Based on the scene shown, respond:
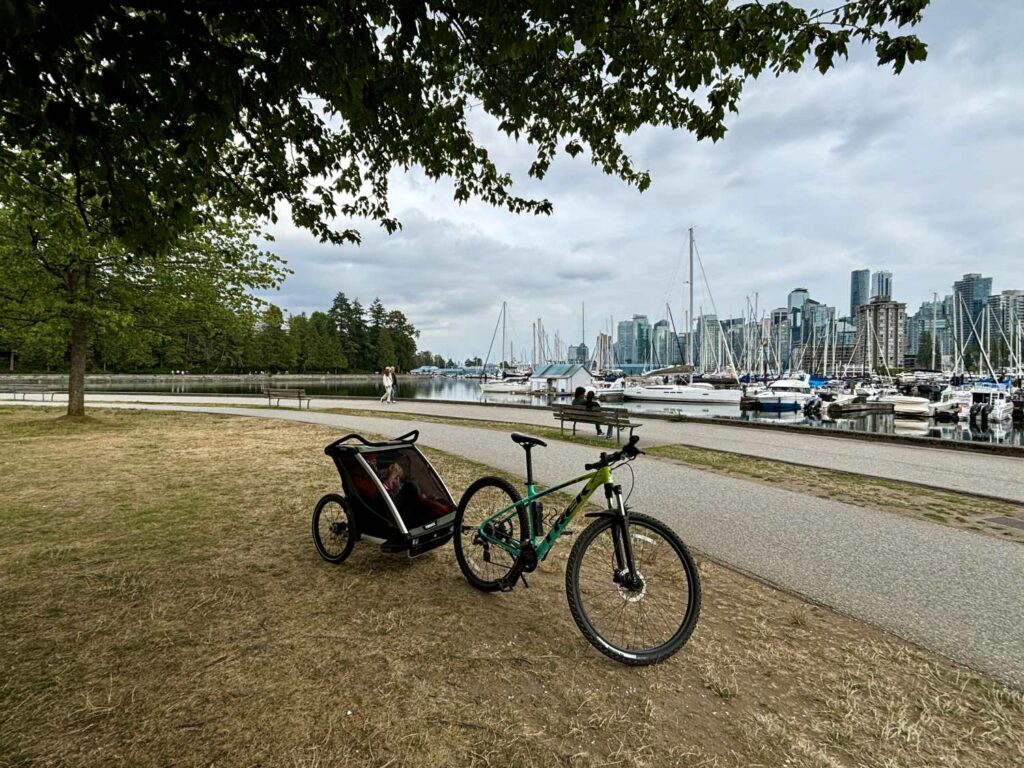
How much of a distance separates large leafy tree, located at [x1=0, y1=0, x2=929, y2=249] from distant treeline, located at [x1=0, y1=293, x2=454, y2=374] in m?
9.29

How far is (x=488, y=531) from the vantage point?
11.7ft

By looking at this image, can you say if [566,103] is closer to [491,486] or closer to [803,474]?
[491,486]

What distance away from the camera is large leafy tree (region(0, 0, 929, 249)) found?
2811mm

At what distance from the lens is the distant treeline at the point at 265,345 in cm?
1480

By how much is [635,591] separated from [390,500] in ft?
5.98

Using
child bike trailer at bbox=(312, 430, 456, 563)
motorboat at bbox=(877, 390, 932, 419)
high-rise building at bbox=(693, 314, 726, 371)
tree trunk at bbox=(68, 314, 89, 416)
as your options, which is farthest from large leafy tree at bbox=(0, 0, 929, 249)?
high-rise building at bbox=(693, 314, 726, 371)

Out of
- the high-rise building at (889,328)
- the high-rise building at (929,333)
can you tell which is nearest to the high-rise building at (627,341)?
the high-rise building at (889,328)

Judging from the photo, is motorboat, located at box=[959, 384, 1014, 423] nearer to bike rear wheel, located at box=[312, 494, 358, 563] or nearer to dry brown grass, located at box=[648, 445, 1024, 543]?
dry brown grass, located at box=[648, 445, 1024, 543]

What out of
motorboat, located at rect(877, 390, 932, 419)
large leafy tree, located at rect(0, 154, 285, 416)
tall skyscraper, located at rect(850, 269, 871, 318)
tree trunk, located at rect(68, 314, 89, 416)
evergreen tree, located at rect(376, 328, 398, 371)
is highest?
tall skyscraper, located at rect(850, 269, 871, 318)

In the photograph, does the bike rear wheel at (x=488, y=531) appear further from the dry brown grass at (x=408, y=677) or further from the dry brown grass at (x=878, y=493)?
the dry brown grass at (x=878, y=493)

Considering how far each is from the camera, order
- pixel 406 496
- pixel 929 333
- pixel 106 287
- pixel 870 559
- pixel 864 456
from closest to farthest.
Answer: pixel 406 496
pixel 870 559
pixel 864 456
pixel 106 287
pixel 929 333

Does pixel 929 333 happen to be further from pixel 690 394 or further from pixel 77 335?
pixel 77 335

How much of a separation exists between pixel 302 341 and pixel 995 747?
326 feet

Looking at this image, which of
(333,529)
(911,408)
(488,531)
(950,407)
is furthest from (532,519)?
(911,408)
